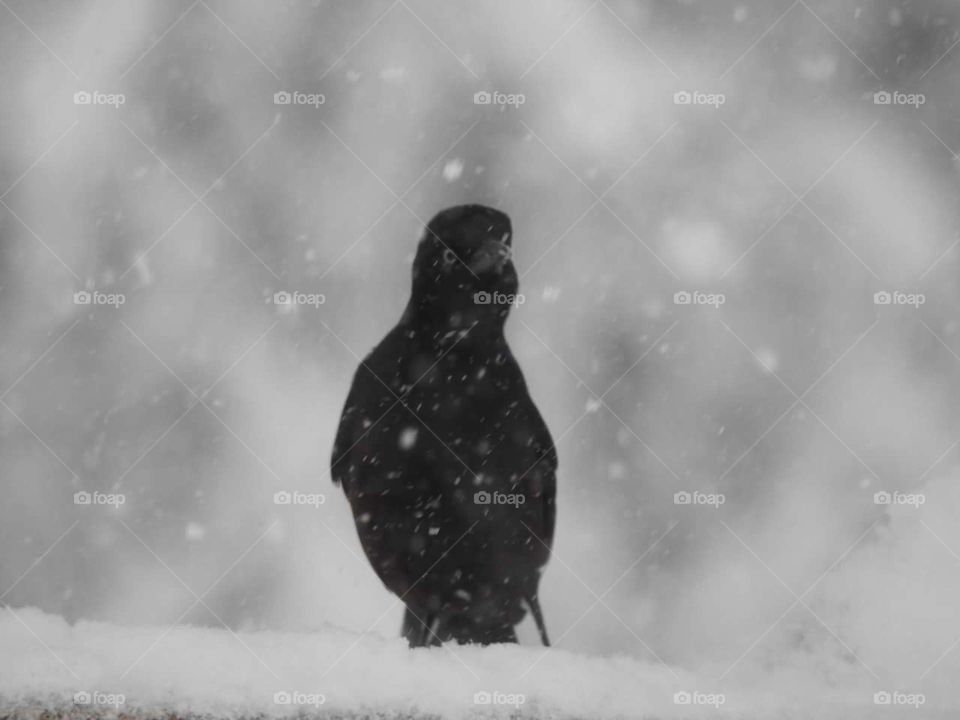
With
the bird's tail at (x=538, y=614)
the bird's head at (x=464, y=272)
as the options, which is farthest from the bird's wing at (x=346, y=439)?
the bird's tail at (x=538, y=614)

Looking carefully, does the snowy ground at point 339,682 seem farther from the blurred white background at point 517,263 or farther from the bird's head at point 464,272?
the bird's head at point 464,272

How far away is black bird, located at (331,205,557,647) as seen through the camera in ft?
4.09

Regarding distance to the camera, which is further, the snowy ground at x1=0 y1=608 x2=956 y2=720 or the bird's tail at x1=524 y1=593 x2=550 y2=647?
the bird's tail at x1=524 y1=593 x2=550 y2=647

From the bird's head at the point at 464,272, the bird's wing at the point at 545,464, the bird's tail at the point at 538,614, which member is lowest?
the bird's tail at the point at 538,614

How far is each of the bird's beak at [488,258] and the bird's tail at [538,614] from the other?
568mm

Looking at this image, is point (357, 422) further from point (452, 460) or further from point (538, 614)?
point (538, 614)

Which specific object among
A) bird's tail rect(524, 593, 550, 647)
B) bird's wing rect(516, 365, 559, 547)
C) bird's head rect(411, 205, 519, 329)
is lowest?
bird's tail rect(524, 593, 550, 647)

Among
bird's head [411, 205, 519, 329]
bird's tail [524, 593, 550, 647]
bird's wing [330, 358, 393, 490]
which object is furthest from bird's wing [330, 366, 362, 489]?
bird's tail [524, 593, 550, 647]

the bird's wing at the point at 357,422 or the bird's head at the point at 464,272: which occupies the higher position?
the bird's head at the point at 464,272

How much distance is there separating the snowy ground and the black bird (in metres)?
0.14

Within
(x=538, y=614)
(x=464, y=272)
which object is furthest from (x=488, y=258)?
(x=538, y=614)

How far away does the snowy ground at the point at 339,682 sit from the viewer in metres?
1.04

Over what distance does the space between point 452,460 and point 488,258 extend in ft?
1.15

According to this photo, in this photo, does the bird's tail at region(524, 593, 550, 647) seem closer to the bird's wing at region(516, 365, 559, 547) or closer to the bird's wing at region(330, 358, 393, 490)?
the bird's wing at region(516, 365, 559, 547)
